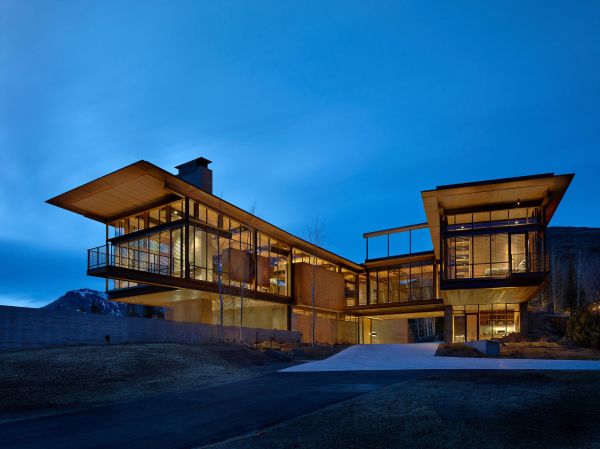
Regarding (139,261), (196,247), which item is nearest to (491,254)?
(196,247)

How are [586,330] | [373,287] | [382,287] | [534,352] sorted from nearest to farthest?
[534,352] → [586,330] → [382,287] → [373,287]

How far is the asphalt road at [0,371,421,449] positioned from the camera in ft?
27.7

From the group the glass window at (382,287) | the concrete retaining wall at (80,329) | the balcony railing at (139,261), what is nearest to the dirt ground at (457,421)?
the concrete retaining wall at (80,329)

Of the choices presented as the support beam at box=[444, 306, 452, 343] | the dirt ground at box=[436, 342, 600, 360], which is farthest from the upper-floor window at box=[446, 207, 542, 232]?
the dirt ground at box=[436, 342, 600, 360]

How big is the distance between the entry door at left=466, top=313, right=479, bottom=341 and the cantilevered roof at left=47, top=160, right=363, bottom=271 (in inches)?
616

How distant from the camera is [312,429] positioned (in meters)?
8.40

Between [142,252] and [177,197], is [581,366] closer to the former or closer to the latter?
[177,197]

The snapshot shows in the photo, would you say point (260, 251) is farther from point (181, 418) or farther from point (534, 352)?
point (181, 418)

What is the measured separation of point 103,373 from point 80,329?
18.9 ft

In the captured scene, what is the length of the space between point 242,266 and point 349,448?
27.9 meters

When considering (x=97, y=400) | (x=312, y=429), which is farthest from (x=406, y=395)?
(x=97, y=400)

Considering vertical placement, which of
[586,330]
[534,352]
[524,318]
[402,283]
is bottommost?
[534,352]

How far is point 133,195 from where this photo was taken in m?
31.2

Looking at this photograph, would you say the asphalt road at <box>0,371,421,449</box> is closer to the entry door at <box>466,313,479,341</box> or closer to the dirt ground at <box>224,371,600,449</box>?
the dirt ground at <box>224,371,600,449</box>
